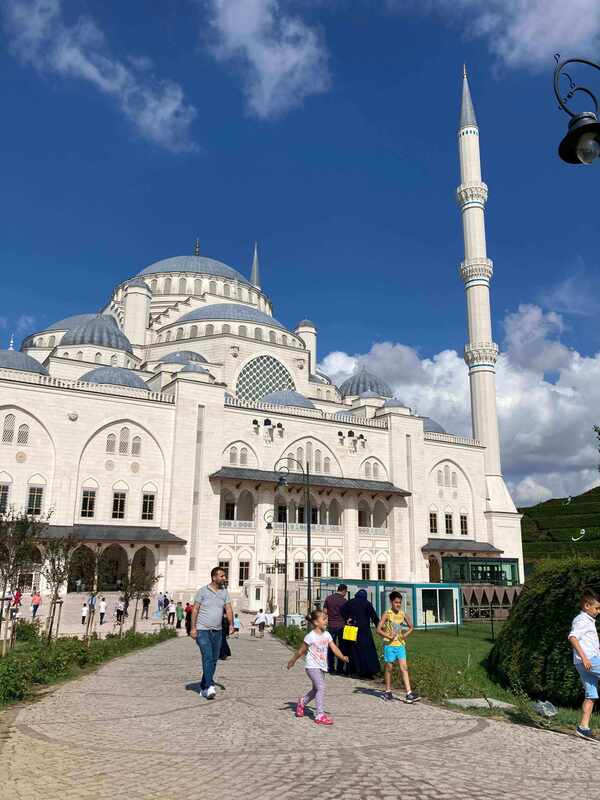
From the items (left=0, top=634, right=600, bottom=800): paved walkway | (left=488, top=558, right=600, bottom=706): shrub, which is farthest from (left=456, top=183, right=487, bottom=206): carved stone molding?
(left=0, top=634, right=600, bottom=800): paved walkway

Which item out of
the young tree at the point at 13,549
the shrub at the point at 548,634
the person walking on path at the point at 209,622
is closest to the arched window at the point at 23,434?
the young tree at the point at 13,549

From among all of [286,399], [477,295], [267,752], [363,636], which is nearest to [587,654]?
[267,752]

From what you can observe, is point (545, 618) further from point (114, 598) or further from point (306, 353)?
point (306, 353)

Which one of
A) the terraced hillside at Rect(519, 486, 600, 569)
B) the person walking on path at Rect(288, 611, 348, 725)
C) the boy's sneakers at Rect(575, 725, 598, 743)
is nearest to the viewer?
the boy's sneakers at Rect(575, 725, 598, 743)

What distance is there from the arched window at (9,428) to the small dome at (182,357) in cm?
1284

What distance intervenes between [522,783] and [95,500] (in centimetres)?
3272

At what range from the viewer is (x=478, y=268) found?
49.1 m

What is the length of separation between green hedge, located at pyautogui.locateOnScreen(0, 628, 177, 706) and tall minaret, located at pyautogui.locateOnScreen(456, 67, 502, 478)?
36.6 meters

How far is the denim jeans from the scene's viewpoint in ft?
29.6

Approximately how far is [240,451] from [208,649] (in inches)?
1243

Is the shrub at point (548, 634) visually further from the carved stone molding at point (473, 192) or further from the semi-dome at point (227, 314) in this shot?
the carved stone molding at point (473, 192)

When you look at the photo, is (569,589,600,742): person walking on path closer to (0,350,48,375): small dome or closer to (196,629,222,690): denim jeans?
(196,629,222,690): denim jeans

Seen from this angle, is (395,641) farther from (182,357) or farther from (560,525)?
(560,525)

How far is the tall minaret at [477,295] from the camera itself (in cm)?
4847
